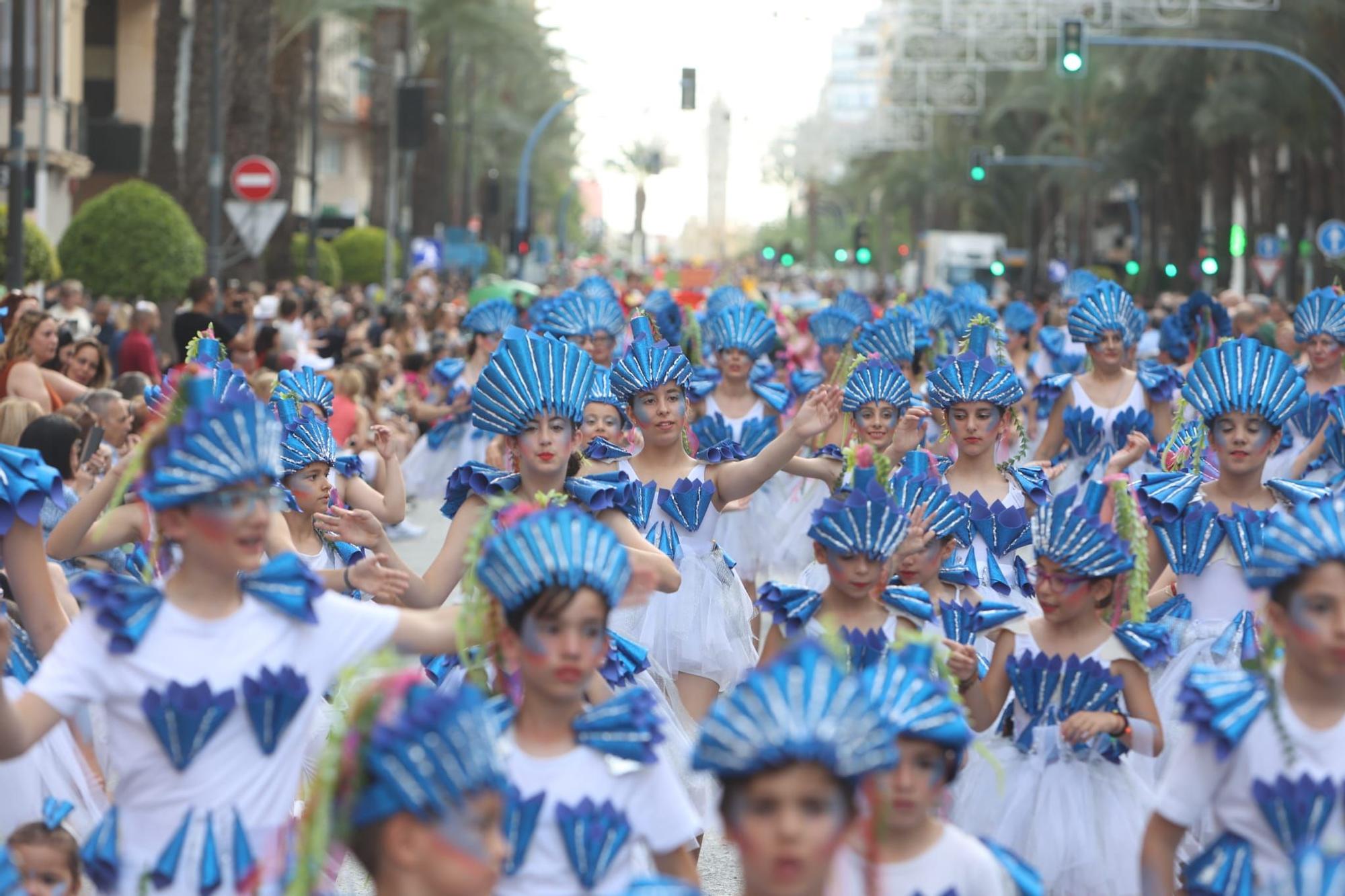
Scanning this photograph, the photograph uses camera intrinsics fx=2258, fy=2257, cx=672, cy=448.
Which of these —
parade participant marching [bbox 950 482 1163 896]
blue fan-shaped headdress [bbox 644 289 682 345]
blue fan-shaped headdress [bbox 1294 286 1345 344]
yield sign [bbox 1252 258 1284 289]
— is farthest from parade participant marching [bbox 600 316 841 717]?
yield sign [bbox 1252 258 1284 289]

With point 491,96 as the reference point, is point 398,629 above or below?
below

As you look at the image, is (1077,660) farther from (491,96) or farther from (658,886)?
(491,96)

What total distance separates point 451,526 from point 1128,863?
2.46m

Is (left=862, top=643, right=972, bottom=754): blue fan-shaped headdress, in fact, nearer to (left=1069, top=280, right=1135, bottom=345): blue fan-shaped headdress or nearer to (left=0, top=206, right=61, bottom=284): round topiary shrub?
(left=1069, top=280, right=1135, bottom=345): blue fan-shaped headdress

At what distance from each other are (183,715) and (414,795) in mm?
1113

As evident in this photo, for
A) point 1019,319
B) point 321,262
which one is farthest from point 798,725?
point 321,262

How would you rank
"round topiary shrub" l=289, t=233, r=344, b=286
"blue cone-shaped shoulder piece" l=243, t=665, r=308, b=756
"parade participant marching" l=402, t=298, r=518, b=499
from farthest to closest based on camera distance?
"round topiary shrub" l=289, t=233, r=344, b=286 → "parade participant marching" l=402, t=298, r=518, b=499 → "blue cone-shaped shoulder piece" l=243, t=665, r=308, b=756

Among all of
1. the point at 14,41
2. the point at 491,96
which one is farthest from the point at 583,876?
the point at 491,96

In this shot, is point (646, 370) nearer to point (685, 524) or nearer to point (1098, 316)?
point (685, 524)

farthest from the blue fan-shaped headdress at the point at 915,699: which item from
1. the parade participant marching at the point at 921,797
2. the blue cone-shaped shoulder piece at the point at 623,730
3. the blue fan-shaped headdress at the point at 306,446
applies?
the blue fan-shaped headdress at the point at 306,446

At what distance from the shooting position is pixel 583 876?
15.8 ft

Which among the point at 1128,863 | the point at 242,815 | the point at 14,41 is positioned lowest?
the point at 1128,863

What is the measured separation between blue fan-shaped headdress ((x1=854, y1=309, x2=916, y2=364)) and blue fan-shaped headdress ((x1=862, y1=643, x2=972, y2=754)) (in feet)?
31.4

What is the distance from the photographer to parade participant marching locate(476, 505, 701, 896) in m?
4.83
